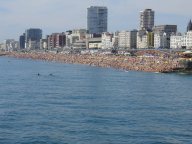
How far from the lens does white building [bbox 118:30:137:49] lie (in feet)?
615

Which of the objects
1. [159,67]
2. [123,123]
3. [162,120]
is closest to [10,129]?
[123,123]

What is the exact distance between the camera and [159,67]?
87812 millimetres

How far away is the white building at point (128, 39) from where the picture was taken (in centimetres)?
18750

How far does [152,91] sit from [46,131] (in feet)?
78.4

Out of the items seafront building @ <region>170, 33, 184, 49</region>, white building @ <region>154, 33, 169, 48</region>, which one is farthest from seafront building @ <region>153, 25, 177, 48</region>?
seafront building @ <region>170, 33, 184, 49</region>

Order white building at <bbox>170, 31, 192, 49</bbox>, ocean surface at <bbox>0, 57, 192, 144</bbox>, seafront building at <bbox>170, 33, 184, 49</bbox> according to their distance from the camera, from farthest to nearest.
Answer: seafront building at <bbox>170, 33, 184, 49</bbox> → white building at <bbox>170, 31, 192, 49</bbox> → ocean surface at <bbox>0, 57, 192, 144</bbox>

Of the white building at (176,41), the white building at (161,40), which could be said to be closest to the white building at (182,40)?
the white building at (176,41)

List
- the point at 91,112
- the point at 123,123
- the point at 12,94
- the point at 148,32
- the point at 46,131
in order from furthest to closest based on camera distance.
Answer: the point at 148,32
the point at 12,94
the point at 91,112
the point at 123,123
the point at 46,131

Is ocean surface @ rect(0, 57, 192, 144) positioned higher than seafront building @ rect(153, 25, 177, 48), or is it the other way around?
seafront building @ rect(153, 25, 177, 48)

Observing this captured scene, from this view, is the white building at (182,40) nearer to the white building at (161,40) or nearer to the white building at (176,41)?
the white building at (176,41)

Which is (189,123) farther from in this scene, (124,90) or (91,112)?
(124,90)

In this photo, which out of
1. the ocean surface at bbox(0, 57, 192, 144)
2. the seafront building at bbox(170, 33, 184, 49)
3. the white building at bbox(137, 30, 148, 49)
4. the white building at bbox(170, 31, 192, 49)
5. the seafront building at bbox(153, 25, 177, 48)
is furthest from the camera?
the white building at bbox(137, 30, 148, 49)

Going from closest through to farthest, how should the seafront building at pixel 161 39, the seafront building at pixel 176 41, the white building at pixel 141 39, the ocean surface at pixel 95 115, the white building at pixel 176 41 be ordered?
the ocean surface at pixel 95 115
the seafront building at pixel 176 41
the white building at pixel 176 41
the seafront building at pixel 161 39
the white building at pixel 141 39

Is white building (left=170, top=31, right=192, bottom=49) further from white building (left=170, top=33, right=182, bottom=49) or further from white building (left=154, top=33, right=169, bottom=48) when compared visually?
white building (left=154, top=33, right=169, bottom=48)
